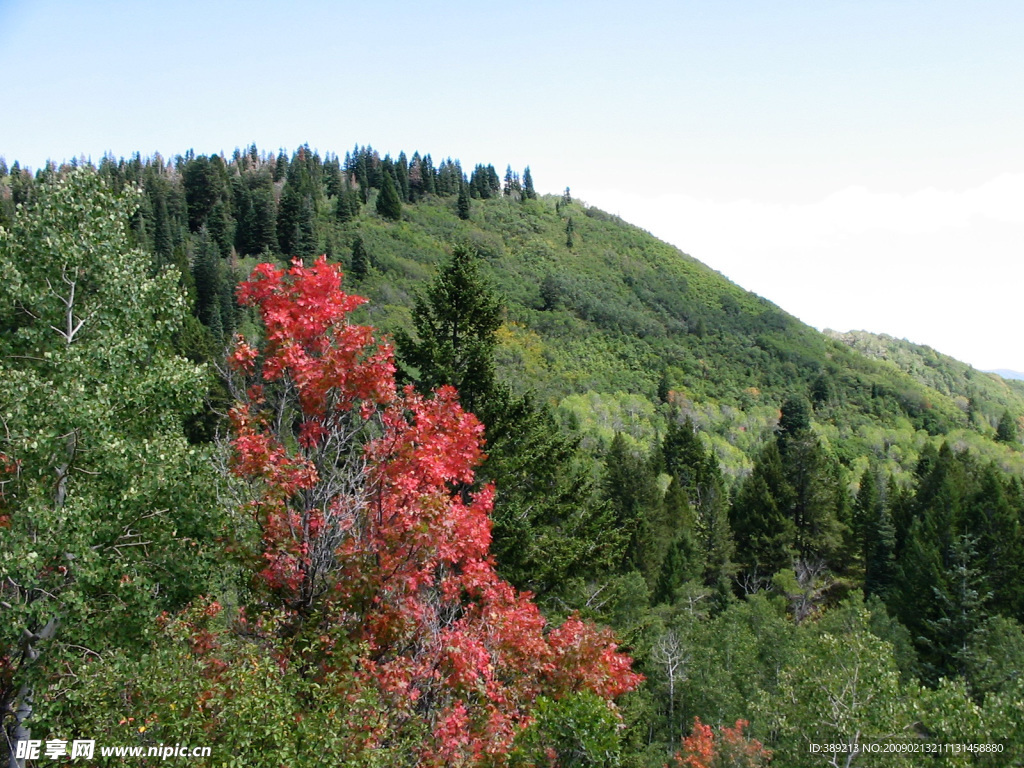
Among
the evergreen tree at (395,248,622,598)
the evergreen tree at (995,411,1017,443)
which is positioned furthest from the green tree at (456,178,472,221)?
the evergreen tree at (395,248,622,598)

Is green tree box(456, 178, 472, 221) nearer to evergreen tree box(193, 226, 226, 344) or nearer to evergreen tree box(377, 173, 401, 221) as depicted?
evergreen tree box(377, 173, 401, 221)

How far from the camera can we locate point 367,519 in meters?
8.55

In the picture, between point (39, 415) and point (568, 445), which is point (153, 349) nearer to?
point (39, 415)

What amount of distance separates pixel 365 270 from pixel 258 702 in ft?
266

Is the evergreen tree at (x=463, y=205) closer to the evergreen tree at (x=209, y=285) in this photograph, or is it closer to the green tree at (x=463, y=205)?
the green tree at (x=463, y=205)

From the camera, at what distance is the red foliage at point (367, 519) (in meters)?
7.98

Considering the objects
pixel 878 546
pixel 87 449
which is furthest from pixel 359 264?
pixel 87 449

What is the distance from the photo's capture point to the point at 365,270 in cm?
8350

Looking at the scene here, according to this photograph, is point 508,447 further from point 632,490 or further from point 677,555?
point 632,490

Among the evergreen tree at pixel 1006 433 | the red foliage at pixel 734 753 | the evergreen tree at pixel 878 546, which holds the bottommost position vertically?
the red foliage at pixel 734 753

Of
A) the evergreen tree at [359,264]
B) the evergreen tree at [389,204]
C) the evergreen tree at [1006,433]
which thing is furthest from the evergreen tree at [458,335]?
the evergreen tree at [389,204]

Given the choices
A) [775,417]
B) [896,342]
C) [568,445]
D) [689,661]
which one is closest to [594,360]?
[775,417]

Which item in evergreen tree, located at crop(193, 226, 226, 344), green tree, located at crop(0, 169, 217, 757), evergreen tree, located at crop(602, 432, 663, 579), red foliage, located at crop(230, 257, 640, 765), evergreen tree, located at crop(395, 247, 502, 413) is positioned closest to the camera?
green tree, located at crop(0, 169, 217, 757)

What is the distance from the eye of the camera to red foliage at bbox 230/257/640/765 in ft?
26.2
